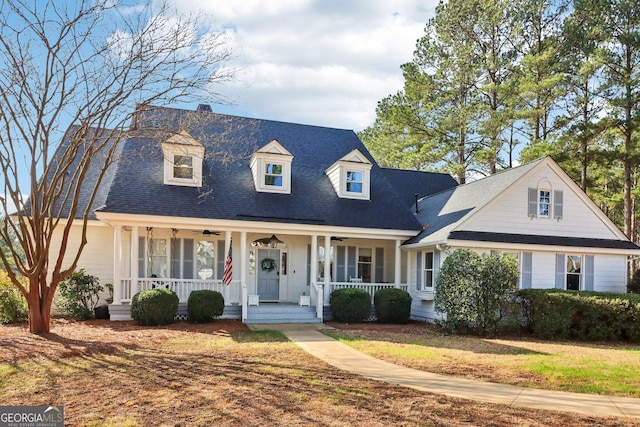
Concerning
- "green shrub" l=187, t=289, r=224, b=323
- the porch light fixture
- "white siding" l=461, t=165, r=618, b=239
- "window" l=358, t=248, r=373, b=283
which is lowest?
"green shrub" l=187, t=289, r=224, b=323

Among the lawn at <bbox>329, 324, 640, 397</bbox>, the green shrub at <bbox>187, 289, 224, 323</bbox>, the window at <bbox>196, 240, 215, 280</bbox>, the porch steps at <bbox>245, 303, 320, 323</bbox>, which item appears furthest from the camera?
the window at <bbox>196, 240, 215, 280</bbox>

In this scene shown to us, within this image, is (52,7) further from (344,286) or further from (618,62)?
(618,62)

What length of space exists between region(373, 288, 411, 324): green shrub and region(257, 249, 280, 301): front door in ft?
13.2

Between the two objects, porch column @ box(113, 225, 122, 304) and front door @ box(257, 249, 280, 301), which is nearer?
porch column @ box(113, 225, 122, 304)

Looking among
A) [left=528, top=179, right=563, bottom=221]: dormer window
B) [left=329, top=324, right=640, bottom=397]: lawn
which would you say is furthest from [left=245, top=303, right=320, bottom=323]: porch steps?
[left=528, top=179, right=563, bottom=221]: dormer window

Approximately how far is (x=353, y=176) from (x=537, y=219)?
687 cm

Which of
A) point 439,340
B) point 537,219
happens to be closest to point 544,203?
point 537,219

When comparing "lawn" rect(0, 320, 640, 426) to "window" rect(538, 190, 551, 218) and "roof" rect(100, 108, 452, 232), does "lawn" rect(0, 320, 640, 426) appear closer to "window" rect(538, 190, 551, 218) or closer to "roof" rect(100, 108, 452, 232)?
"roof" rect(100, 108, 452, 232)

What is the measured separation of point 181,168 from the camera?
16938mm

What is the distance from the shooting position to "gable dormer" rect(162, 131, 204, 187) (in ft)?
53.5

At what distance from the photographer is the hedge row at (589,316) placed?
44.1 ft

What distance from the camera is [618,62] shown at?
24469mm

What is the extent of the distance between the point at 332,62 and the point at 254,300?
8.23m

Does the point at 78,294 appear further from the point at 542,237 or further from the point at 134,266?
the point at 542,237
